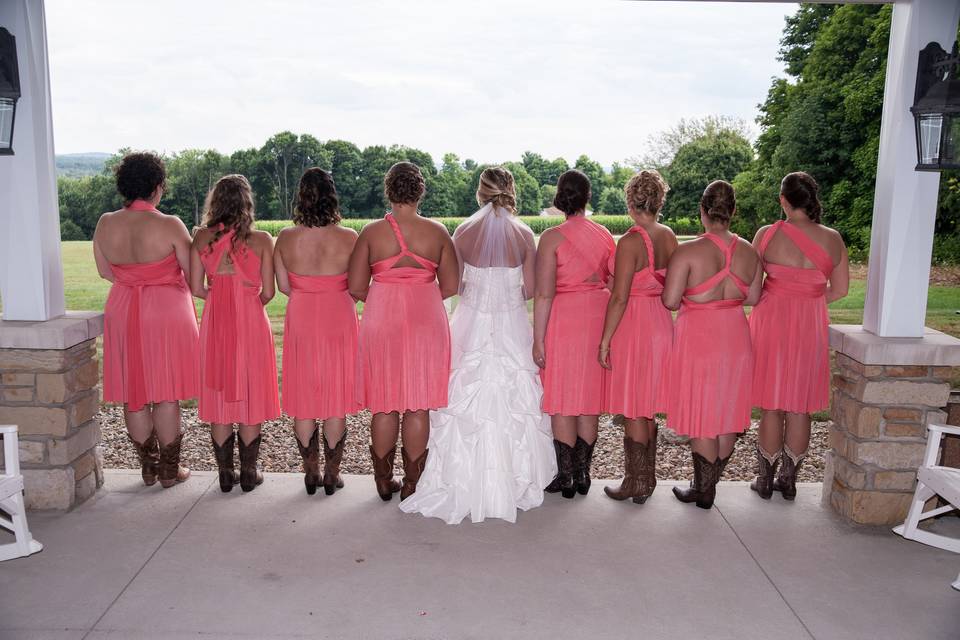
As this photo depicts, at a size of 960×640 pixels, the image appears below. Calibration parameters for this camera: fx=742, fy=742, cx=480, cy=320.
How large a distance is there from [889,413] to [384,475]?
2.55 metres

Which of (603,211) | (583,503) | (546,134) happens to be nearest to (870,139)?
(546,134)

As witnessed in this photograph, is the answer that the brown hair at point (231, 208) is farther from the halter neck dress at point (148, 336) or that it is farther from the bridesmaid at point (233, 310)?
the halter neck dress at point (148, 336)

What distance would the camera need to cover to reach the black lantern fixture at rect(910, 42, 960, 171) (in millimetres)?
2969

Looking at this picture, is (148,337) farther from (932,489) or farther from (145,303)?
(932,489)

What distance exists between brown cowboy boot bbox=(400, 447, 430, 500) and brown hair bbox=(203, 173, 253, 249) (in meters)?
1.40

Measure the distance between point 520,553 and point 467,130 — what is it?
11.7 ft

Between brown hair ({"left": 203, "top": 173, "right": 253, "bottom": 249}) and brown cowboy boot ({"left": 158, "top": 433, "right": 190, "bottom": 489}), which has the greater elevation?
brown hair ({"left": 203, "top": 173, "right": 253, "bottom": 249})

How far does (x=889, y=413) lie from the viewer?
11.9ft

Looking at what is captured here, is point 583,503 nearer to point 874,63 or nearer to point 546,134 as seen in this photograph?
point 546,134

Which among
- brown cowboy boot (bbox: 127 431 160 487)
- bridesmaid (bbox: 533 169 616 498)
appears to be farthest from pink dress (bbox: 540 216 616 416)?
brown cowboy boot (bbox: 127 431 160 487)

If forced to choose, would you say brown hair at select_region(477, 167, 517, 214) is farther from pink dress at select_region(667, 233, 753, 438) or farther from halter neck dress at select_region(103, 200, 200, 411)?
halter neck dress at select_region(103, 200, 200, 411)

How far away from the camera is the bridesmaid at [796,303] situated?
3.74 meters

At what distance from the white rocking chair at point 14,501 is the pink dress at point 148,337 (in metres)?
0.73

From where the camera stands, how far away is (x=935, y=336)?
3.74 metres
